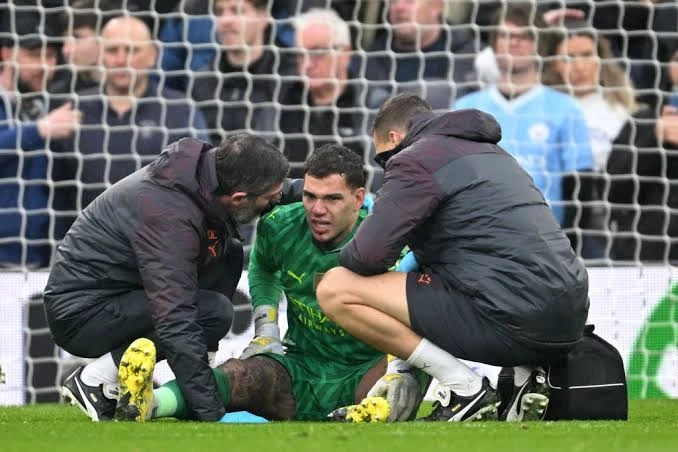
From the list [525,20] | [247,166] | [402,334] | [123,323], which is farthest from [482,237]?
[525,20]

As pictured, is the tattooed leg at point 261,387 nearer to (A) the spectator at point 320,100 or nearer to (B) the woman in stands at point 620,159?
(A) the spectator at point 320,100

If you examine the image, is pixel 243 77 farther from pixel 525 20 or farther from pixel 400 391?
pixel 400 391

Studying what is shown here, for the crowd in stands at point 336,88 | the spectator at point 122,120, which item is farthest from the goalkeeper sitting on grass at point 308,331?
the crowd in stands at point 336,88

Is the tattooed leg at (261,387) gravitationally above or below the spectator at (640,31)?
below

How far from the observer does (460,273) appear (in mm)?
5684

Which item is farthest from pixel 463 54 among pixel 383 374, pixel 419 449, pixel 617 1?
pixel 419 449

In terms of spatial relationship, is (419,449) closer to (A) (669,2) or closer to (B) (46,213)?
(B) (46,213)

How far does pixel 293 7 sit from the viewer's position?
32.6 feet

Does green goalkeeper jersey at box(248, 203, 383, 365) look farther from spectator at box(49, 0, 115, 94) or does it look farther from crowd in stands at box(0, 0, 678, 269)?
spectator at box(49, 0, 115, 94)

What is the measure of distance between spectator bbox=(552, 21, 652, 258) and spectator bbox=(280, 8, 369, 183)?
56.4 inches

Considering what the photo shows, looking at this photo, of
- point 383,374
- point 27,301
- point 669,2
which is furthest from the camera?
point 669,2

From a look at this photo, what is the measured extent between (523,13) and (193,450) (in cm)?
621

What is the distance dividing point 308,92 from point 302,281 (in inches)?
135

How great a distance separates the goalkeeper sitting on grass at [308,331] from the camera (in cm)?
603
